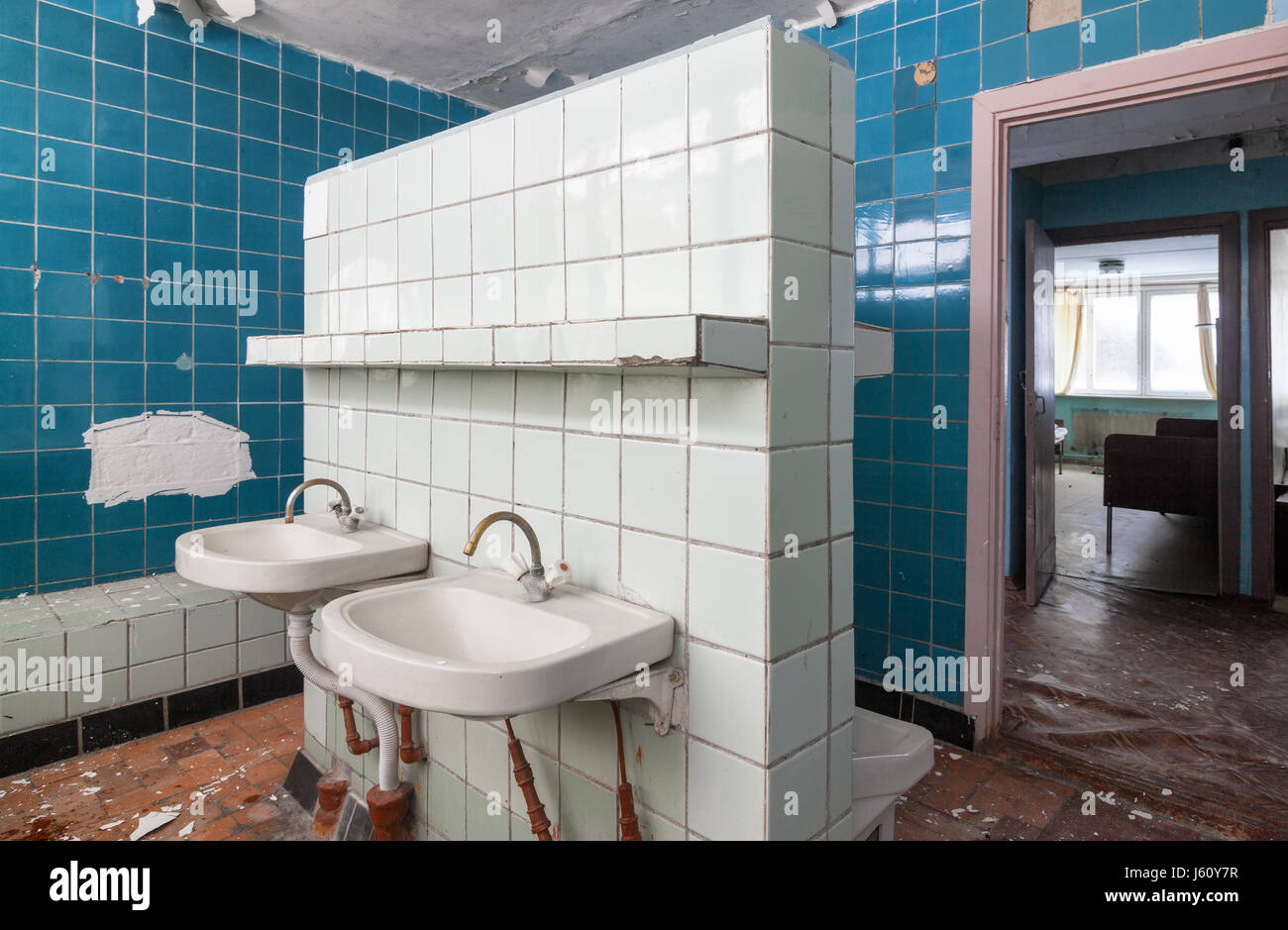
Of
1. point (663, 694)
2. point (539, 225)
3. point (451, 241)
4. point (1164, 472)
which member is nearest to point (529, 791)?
point (663, 694)

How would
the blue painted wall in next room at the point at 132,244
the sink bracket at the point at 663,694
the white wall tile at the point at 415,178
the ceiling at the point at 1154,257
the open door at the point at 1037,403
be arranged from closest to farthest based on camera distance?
the sink bracket at the point at 663,694, the white wall tile at the point at 415,178, the blue painted wall in next room at the point at 132,244, the open door at the point at 1037,403, the ceiling at the point at 1154,257

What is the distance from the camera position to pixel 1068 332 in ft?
32.6

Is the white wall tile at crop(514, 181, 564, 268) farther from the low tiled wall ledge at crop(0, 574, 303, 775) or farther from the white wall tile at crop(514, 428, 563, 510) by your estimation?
the low tiled wall ledge at crop(0, 574, 303, 775)

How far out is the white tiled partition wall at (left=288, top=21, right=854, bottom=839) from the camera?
1224mm

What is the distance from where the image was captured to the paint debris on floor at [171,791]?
2.07m

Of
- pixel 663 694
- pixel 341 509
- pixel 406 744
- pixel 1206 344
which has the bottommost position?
pixel 406 744

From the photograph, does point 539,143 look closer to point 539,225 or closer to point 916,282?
point 539,225

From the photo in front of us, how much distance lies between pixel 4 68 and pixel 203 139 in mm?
591

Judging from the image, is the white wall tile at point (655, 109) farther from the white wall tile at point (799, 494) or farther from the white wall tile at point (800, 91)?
the white wall tile at point (799, 494)

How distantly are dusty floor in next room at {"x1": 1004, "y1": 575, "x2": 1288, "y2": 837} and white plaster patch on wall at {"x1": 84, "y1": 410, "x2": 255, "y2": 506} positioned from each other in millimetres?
3014

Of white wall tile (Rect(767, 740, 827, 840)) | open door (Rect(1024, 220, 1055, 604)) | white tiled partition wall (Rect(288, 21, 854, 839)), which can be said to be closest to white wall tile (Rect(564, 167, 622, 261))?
white tiled partition wall (Rect(288, 21, 854, 839))

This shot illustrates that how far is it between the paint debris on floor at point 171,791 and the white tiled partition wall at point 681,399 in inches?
31.5

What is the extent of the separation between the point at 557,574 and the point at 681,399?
0.40 meters

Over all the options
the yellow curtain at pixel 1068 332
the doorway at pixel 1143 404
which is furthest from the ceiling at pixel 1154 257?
the yellow curtain at pixel 1068 332
